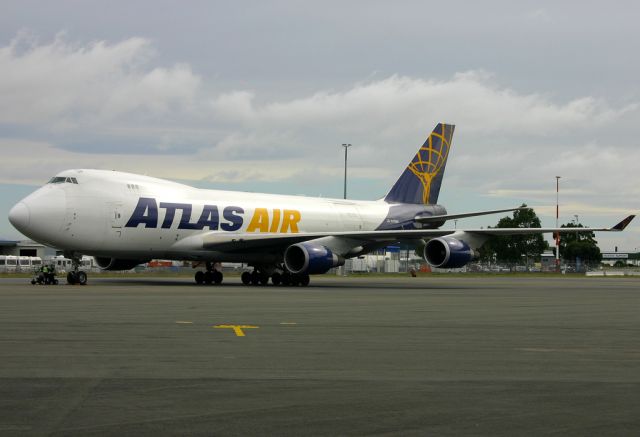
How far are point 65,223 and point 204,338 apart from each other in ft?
79.0

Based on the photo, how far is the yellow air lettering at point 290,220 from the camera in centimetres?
4428

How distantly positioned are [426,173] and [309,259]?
1570 cm

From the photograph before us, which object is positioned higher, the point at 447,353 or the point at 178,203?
the point at 178,203

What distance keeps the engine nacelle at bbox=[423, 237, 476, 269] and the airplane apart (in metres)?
0.04

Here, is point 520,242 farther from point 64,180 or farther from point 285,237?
point 64,180

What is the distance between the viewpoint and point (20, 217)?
36.0m

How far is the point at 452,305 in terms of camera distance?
24.4m

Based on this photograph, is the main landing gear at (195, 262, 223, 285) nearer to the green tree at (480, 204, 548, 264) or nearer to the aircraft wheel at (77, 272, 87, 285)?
the aircraft wheel at (77, 272, 87, 285)

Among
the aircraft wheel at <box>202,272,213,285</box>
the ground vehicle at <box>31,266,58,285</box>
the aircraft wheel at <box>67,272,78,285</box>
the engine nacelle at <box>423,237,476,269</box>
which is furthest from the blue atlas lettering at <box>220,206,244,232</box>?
the engine nacelle at <box>423,237,476,269</box>

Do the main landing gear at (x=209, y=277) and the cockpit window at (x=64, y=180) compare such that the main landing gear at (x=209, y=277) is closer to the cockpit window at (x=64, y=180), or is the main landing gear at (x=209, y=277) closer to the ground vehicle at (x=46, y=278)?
the ground vehicle at (x=46, y=278)

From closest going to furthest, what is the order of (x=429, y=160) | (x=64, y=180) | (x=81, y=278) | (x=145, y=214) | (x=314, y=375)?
(x=314, y=375), (x=64, y=180), (x=81, y=278), (x=145, y=214), (x=429, y=160)

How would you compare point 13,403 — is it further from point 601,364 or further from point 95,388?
point 601,364

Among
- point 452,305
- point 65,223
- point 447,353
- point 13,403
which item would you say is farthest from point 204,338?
point 65,223


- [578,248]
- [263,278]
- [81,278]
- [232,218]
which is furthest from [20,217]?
[578,248]
